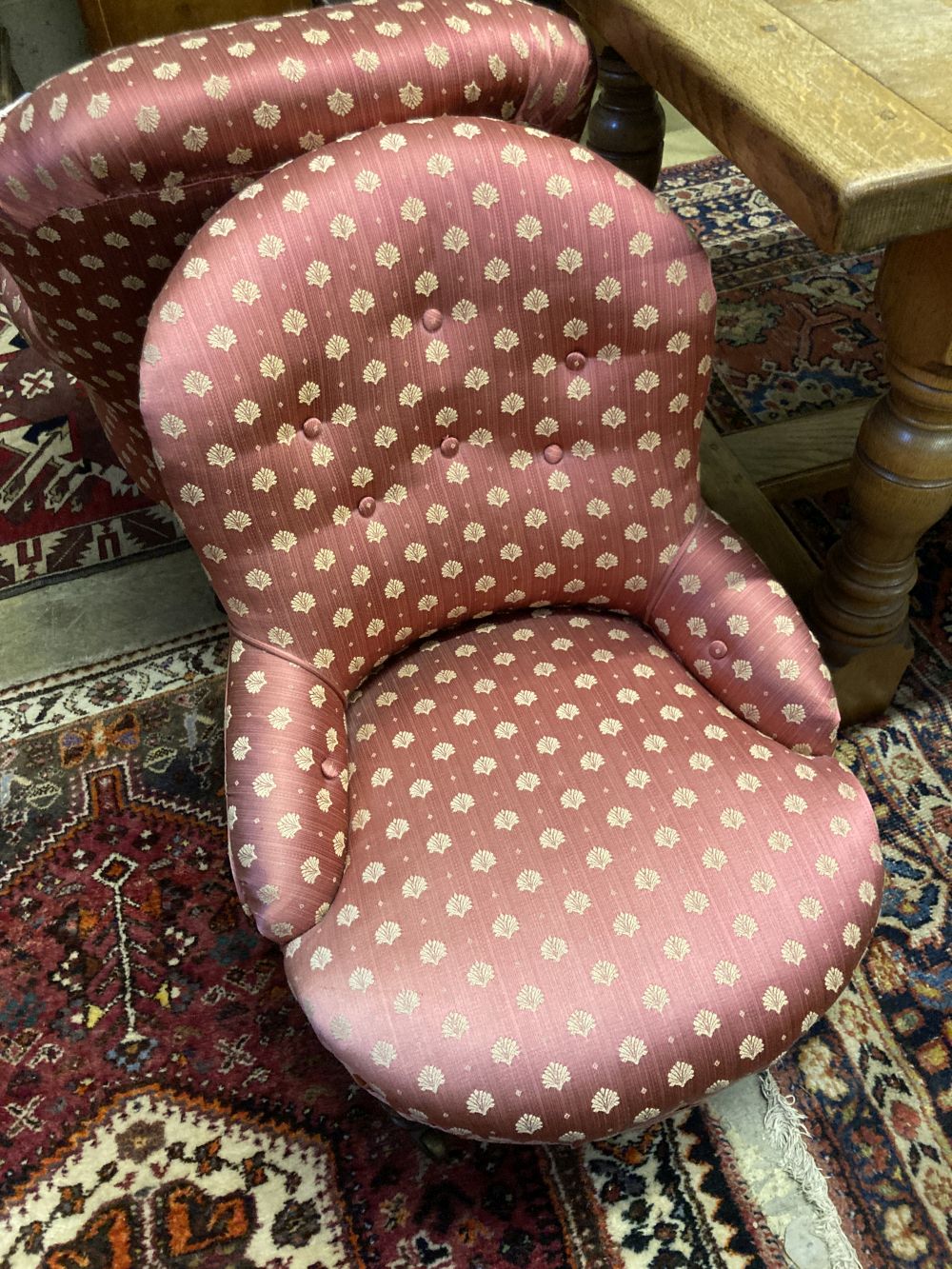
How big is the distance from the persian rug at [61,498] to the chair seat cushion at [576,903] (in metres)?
0.92

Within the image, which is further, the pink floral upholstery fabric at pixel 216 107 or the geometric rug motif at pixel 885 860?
the geometric rug motif at pixel 885 860

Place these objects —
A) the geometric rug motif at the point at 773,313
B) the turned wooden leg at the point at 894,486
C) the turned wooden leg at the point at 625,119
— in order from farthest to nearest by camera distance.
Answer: the geometric rug motif at the point at 773,313
the turned wooden leg at the point at 625,119
the turned wooden leg at the point at 894,486

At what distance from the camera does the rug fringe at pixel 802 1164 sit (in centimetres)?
100

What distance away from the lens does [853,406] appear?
6.09 ft

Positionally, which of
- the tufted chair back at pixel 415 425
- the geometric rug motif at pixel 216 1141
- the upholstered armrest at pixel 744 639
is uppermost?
the tufted chair back at pixel 415 425

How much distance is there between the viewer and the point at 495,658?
1066mm

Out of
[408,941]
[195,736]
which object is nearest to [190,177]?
[408,941]

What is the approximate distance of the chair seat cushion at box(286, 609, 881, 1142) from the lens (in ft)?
2.69

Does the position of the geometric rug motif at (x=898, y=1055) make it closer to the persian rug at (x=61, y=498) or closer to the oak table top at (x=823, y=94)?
the oak table top at (x=823, y=94)

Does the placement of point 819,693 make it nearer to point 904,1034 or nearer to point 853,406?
point 904,1034

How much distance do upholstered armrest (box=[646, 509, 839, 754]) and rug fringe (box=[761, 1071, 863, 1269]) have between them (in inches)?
17.0

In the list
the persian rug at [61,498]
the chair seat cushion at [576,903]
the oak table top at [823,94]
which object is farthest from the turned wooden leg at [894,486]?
the persian rug at [61,498]

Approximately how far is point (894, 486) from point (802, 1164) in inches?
30.8

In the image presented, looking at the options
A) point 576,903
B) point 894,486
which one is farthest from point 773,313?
point 576,903
